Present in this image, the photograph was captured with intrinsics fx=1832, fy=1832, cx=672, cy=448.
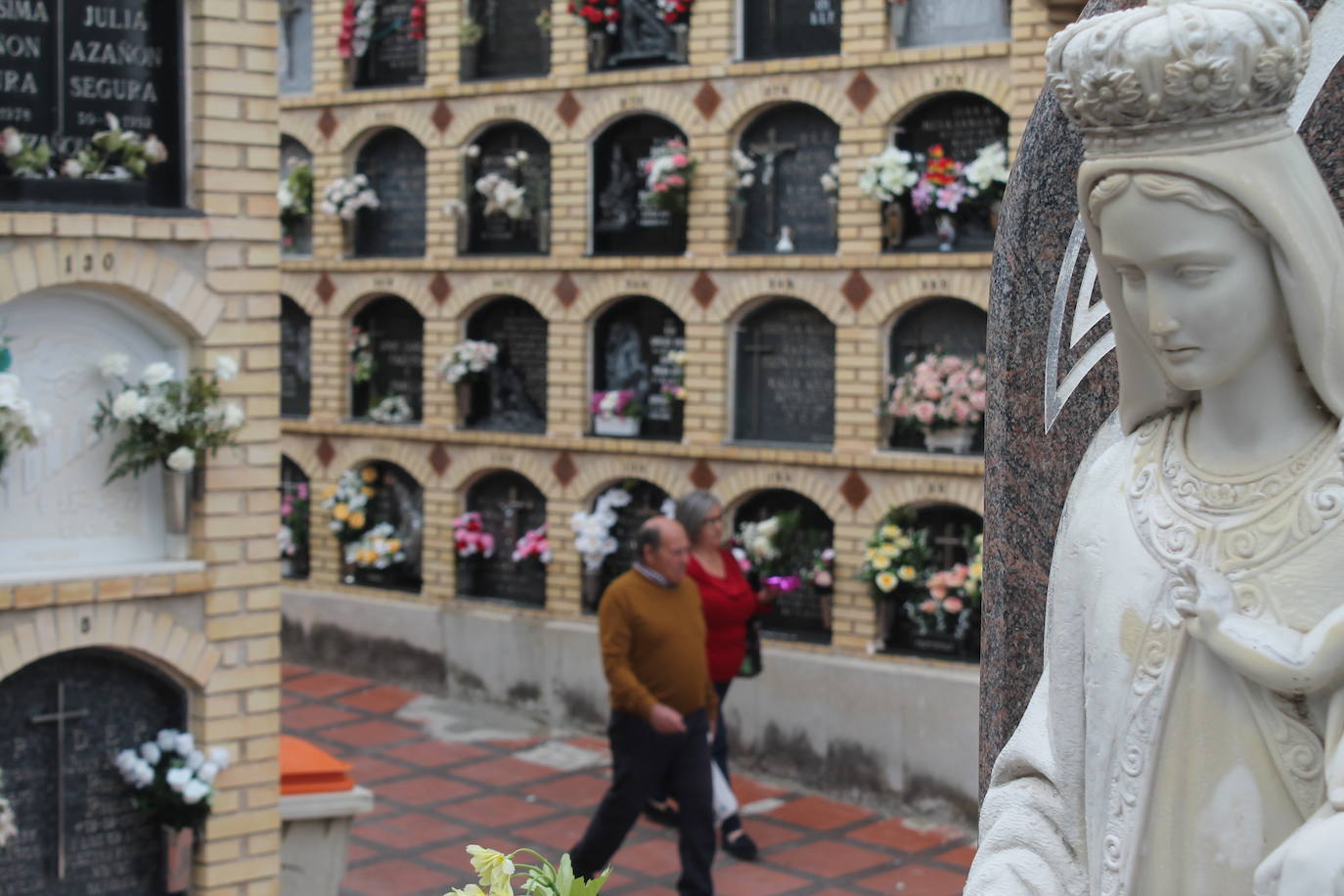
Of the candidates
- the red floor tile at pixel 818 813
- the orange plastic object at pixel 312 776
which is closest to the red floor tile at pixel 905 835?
the red floor tile at pixel 818 813

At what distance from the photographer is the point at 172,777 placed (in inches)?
211

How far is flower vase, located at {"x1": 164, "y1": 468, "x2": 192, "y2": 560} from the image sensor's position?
17.6 feet

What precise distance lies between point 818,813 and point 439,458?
3.06 m

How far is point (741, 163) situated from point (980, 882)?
6.94 metres

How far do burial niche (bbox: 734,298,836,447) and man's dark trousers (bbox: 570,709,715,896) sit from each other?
8.04 ft

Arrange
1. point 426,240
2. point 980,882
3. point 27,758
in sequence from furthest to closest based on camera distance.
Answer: point 426,240 < point 27,758 < point 980,882

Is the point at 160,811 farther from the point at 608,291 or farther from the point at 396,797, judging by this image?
→ the point at 608,291

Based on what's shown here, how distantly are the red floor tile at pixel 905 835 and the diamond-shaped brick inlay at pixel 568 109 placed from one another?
3790 mm

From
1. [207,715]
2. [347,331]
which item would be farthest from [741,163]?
[207,715]

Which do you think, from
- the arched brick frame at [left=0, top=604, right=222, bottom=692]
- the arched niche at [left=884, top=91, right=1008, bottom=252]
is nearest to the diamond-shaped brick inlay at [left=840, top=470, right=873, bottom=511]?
the arched niche at [left=884, top=91, right=1008, bottom=252]

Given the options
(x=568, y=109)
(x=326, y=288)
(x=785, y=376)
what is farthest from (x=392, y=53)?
(x=785, y=376)

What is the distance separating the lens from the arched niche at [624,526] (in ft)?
29.5

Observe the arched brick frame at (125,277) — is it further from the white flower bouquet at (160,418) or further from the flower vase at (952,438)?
the flower vase at (952,438)

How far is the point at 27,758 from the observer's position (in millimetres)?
5270
